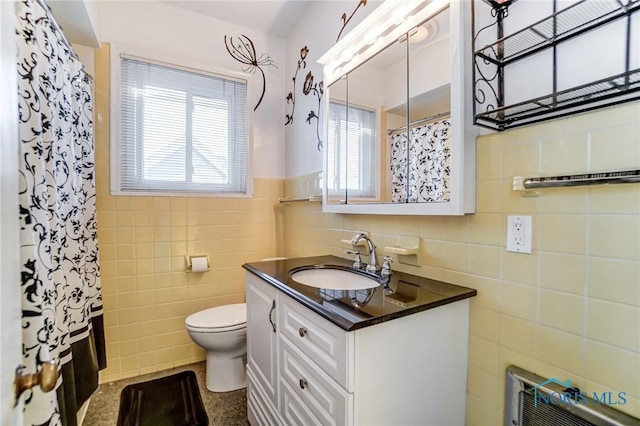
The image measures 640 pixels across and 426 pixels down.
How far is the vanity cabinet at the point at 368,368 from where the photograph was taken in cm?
88

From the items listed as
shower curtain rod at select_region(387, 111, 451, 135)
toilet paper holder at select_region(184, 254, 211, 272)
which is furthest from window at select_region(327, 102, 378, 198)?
toilet paper holder at select_region(184, 254, 211, 272)

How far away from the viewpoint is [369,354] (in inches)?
34.9

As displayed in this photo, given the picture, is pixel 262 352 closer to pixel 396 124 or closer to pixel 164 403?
pixel 164 403

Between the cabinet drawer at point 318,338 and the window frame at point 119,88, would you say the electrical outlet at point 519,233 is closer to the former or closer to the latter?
the cabinet drawer at point 318,338

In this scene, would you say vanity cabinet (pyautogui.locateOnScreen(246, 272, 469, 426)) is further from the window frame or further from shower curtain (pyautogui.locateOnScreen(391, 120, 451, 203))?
the window frame

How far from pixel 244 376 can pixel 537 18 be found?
2318mm

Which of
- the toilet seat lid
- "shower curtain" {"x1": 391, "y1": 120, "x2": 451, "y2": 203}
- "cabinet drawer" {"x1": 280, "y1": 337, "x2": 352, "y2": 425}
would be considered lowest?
the toilet seat lid

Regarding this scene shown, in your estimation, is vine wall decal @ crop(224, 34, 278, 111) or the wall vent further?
vine wall decal @ crop(224, 34, 278, 111)

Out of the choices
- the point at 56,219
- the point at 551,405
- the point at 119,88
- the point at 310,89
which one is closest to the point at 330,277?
the point at 551,405

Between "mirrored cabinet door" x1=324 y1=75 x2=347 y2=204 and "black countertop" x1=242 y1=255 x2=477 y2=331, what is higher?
"mirrored cabinet door" x1=324 y1=75 x2=347 y2=204

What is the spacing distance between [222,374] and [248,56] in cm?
236

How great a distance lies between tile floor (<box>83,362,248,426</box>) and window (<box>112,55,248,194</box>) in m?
1.29

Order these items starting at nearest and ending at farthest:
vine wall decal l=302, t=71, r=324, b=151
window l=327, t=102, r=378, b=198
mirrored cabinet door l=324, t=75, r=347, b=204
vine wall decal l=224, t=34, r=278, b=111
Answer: window l=327, t=102, r=378, b=198 → mirrored cabinet door l=324, t=75, r=347, b=204 → vine wall decal l=302, t=71, r=324, b=151 → vine wall decal l=224, t=34, r=278, b=111

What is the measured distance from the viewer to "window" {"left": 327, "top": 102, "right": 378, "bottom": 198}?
5.12 feet
